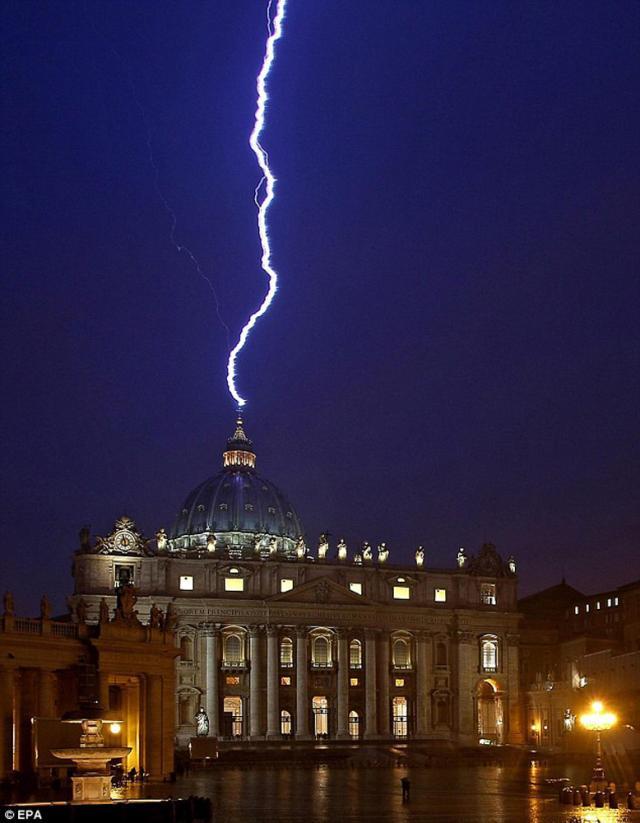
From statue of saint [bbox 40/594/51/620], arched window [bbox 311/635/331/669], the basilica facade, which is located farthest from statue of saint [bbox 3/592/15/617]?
arched window [bbox 311/635/331/669]

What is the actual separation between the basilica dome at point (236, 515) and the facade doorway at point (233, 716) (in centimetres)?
2341

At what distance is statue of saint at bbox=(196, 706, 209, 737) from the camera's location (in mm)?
115250

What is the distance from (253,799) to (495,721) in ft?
279

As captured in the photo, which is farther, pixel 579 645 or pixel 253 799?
pixel 579 645

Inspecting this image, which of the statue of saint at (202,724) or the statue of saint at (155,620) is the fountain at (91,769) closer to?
the statue of saint at (155,620)

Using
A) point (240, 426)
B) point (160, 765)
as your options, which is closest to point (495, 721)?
point (240, 426)

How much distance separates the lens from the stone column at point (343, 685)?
123125mm

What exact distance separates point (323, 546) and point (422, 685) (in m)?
16.8

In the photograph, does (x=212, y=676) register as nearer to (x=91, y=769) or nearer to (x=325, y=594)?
(x=325, y=594)

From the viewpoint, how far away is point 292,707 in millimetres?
122688

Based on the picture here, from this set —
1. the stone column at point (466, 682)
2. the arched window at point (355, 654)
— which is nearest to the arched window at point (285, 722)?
the arched window at point (355, 654)

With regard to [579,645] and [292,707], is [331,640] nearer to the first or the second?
[292,707]

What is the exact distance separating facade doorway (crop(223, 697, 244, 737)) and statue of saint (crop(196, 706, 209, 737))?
14.3 ft

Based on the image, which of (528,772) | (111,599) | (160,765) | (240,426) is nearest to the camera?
(160,765)
